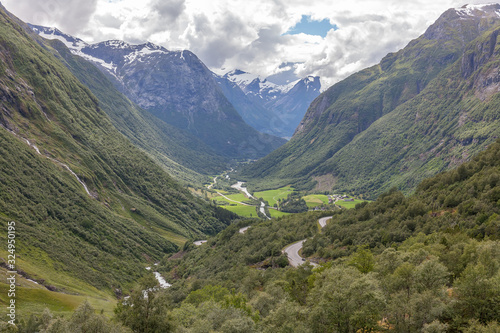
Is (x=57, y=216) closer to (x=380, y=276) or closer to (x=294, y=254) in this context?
(x=294, y=254)

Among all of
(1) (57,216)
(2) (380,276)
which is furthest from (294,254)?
(1) (57,216)

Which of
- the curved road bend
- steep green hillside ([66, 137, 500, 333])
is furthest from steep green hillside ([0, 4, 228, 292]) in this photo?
the curved road bend

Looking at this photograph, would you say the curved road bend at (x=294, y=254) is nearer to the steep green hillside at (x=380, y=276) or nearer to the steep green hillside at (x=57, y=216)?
the steep green hillside at (x=380, y=276)

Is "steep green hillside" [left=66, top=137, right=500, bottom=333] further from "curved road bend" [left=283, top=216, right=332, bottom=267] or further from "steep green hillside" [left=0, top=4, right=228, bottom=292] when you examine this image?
"steep green hillside" [left=0, top=4, right=228, bottom=292]

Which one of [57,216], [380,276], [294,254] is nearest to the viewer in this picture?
[380,276]

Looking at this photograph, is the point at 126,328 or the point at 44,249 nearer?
the point at 126,328

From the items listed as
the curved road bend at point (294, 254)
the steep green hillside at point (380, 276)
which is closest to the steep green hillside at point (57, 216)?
the steep green hillside at point (380, 276)

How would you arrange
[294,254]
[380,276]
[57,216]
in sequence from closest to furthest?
[380,276]
[294,254]
[57,216]

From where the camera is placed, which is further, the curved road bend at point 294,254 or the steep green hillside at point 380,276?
the curved road bend at point 294,254

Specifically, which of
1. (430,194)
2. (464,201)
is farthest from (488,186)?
(430,194)

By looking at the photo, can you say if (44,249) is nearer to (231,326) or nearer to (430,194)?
(231,326)

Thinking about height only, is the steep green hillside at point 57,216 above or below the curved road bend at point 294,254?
above
